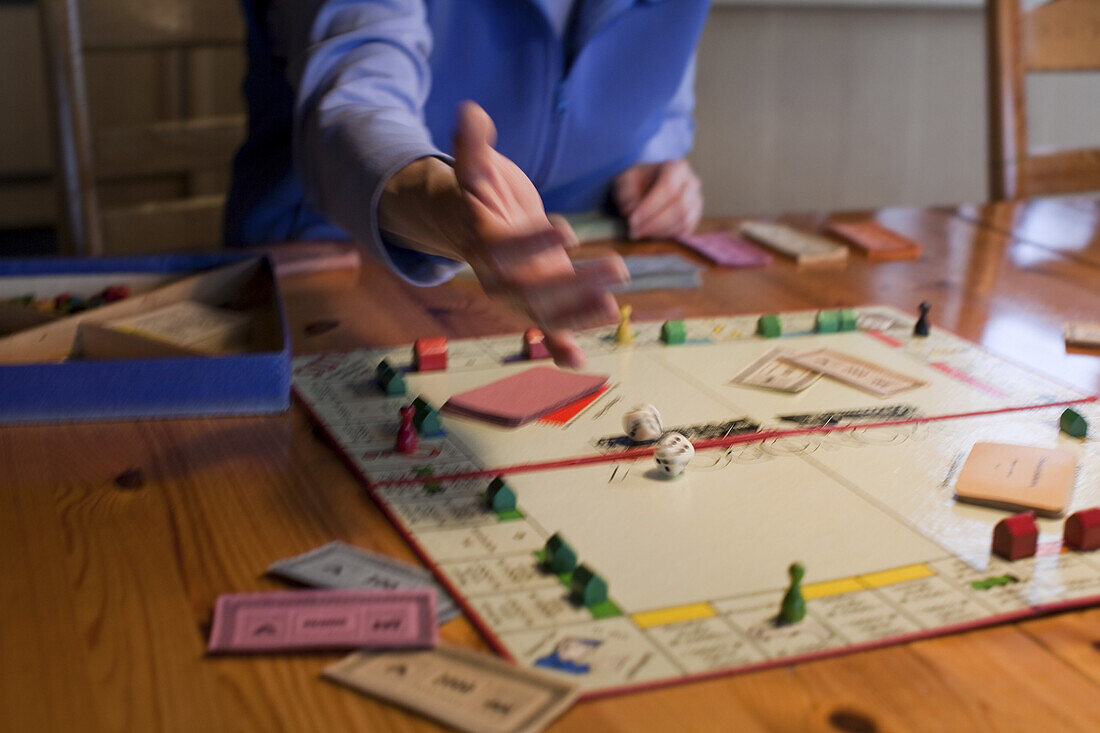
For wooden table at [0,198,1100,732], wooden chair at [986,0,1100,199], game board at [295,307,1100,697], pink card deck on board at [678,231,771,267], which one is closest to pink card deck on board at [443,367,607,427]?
game board at [295,307,1100,697]

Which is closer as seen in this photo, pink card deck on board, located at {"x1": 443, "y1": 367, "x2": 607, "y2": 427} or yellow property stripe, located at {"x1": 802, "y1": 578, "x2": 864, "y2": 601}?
yellow property stripe, located at {"x1": 802, "y1": 578, "x2": 864, "y2": 601}

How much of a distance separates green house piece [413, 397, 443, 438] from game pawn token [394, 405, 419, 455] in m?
0.02

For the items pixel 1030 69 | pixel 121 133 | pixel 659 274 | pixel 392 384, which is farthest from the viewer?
pixel 1030 69

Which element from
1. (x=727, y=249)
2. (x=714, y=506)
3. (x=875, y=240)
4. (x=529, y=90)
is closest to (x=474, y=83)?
(x=529, y=90)

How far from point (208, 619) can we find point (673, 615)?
24cm

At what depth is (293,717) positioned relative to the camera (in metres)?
0.47

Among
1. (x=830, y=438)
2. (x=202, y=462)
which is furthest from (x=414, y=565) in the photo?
(x=830, y=438)

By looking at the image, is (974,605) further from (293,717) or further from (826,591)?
(293,717)

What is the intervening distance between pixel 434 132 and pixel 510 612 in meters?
0.97

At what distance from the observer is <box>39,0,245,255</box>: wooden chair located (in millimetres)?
1493

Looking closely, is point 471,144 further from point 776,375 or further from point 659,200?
point 659,200

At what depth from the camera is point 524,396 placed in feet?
2.71

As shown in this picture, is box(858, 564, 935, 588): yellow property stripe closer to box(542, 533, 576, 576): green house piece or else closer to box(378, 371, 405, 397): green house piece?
box(542, 533, 576, 576): green house piece

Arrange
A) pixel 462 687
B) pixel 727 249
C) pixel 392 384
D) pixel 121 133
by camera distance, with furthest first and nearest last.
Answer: pixel 121 133
pixel 727 249
pixel 392 384
pixel 462 687
